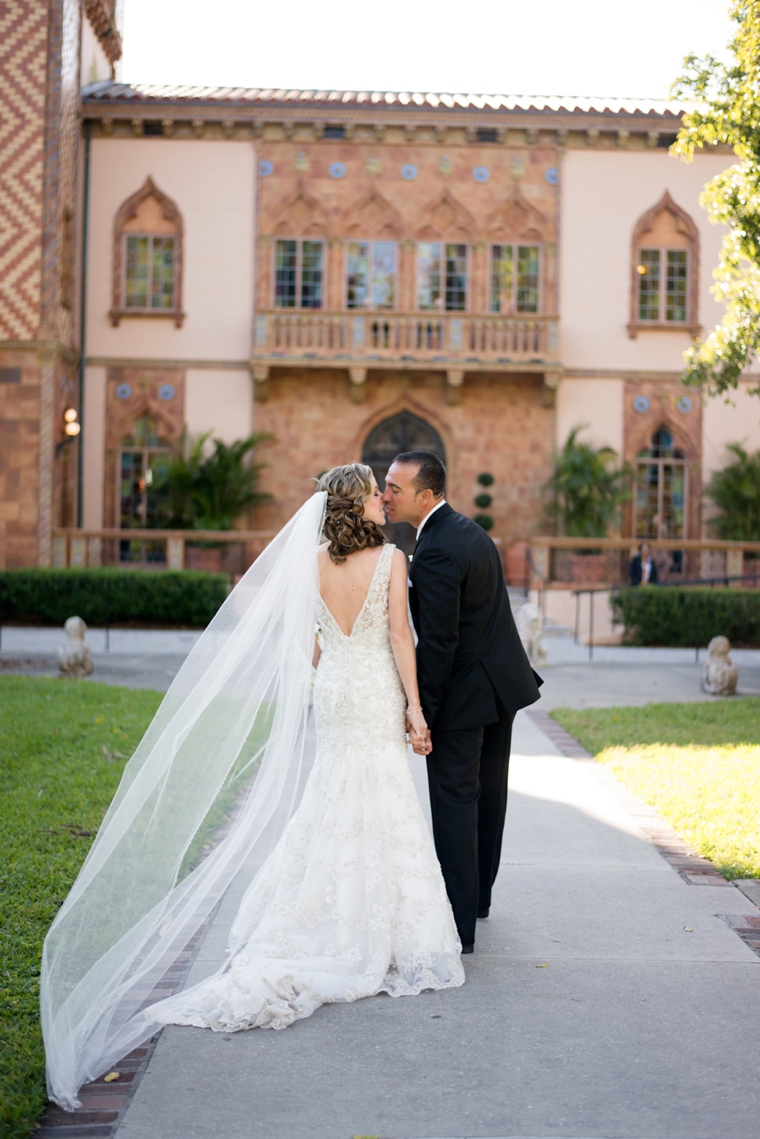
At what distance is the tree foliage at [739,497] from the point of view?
2377 cm

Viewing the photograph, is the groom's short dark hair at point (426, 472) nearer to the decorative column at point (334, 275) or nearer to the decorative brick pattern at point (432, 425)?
the decorative brick pattern at point (432, 425)

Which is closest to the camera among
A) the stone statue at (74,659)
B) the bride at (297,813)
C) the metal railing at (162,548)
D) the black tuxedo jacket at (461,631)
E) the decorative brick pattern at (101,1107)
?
the decorative brick pattern at (101,1107)

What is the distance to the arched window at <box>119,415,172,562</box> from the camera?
24406mm

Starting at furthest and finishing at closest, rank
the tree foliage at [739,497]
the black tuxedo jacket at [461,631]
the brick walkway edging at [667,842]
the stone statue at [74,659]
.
Answer: the tree foliage at [739,497] < the stone statue at [74,659] < the brick walkway edging at [667,842] < the black tuxedo jacket at [461,631]

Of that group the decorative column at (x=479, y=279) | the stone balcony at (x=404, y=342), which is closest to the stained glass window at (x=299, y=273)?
the stone balcony at (x=404, y=342)

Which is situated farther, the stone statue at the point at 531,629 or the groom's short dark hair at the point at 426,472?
the stone statue at the point at 531,629

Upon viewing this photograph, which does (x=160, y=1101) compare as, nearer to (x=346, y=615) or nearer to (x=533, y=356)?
(x=346, y=615)

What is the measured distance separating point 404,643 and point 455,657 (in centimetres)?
32

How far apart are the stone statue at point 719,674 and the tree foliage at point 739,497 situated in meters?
12.1

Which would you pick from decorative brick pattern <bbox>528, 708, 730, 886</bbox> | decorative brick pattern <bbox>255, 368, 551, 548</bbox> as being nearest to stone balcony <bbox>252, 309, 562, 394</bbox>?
decorative brick pattern <bbox>255, 368, 551, 548</bbox>

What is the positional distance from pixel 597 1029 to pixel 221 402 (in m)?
21.9

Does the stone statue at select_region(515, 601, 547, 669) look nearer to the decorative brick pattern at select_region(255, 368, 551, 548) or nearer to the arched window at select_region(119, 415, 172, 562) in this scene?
the decorative brick pattern at select_region(255, 368, 551, 548)

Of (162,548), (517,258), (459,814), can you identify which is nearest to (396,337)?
(517,258)

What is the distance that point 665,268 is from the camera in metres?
25.1
